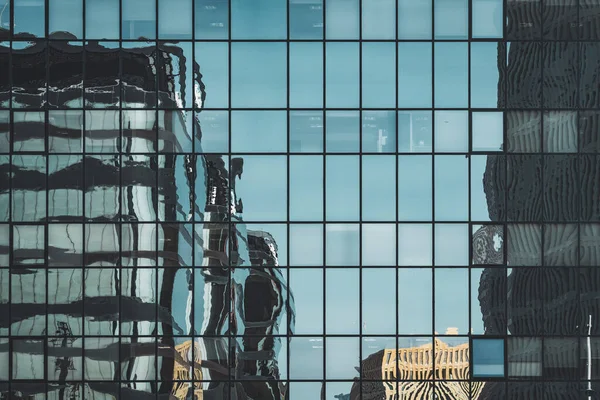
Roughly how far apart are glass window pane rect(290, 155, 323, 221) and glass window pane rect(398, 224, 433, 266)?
1848mm

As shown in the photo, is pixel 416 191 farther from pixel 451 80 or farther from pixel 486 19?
pixel 486 19

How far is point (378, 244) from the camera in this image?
10.8m

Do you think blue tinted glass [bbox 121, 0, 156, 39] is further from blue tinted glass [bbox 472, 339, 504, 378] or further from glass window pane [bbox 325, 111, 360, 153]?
blue tinted glass [bbox 472, 339, 504, 378]

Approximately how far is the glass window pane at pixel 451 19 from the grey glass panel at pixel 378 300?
531 cm

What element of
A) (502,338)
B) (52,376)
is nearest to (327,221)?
(502,338)

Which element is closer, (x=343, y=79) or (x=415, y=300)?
(x=415, y=300)

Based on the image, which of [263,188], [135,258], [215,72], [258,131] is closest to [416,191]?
[263,188]

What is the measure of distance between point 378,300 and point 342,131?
375 centimetres

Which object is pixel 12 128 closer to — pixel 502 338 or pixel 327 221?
pixel 327 221

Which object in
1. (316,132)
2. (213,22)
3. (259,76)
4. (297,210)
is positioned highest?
(213,22)

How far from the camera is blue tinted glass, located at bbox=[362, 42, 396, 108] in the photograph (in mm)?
10812

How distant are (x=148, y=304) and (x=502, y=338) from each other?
7.69m

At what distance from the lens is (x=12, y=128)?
35.7 ft

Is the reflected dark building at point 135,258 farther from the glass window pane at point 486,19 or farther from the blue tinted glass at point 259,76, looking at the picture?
the glass window pane at point 486,19
